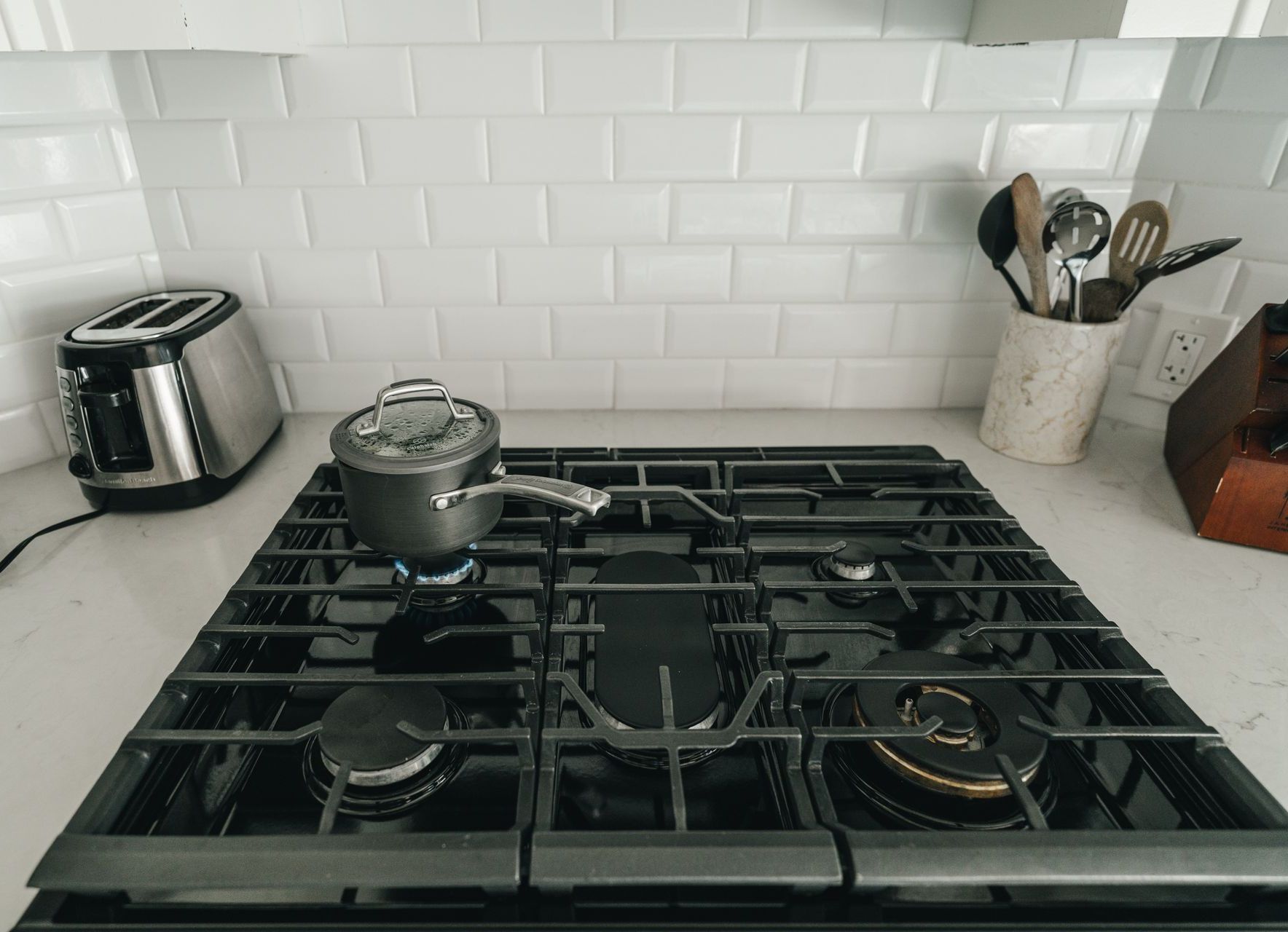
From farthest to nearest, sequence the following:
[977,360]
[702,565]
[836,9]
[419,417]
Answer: [977,360]
[836,9]
[702,565]
[419,417]

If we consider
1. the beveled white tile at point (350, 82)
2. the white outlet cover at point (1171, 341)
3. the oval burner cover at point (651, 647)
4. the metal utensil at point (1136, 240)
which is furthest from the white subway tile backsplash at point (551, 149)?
the white outlet cover at point (1171, 341)

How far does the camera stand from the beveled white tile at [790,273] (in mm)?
1119

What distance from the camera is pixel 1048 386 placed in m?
1.02

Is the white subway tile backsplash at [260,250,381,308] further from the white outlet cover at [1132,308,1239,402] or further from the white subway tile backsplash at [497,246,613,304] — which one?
the white outlet cover at [1132,308,1239,402]

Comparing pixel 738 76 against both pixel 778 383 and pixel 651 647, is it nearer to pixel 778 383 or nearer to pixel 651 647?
pixel 778 383

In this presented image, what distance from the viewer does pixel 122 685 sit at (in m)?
0.68

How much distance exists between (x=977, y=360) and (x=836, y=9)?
55cm

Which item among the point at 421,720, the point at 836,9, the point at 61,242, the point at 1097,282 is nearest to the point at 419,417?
the point at 421,720

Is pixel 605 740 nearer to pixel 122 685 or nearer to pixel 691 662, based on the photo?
pixel 691 662

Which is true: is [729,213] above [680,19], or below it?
below

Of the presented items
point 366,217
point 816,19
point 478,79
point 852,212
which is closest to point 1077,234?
point 852,212

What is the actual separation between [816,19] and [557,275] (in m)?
0.47

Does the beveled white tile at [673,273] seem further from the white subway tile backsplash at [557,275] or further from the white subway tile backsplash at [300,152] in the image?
the white subway tile backsplash at [300,152]

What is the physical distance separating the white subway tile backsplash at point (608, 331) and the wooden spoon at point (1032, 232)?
1.60ft
